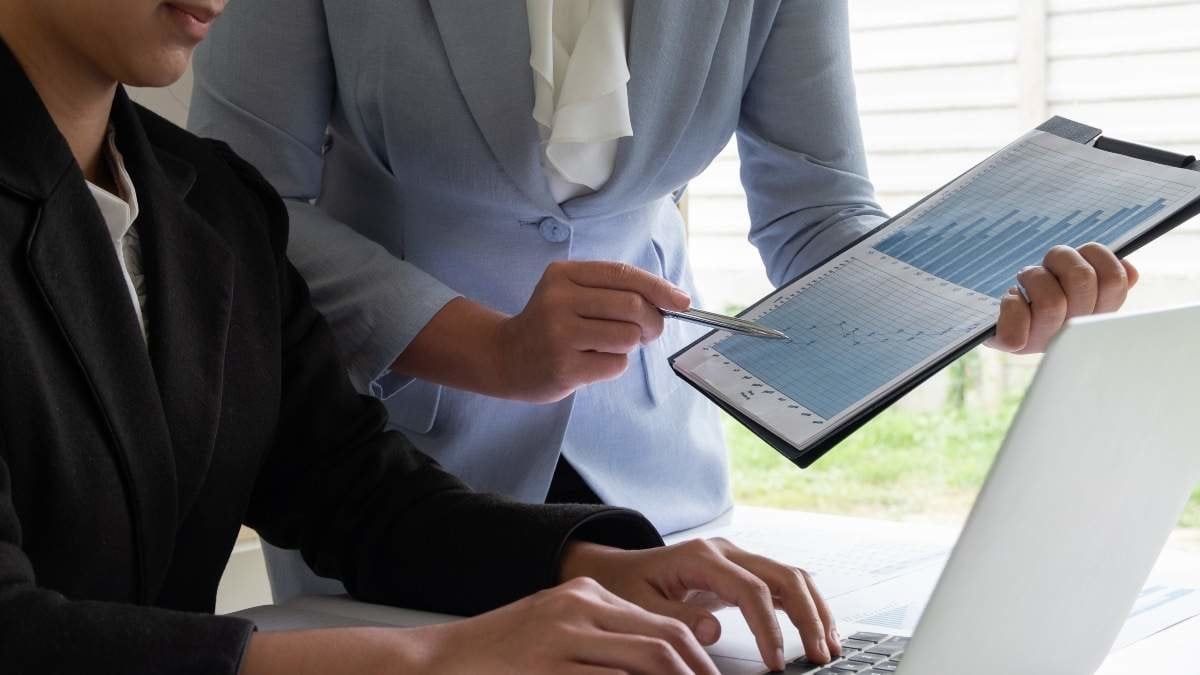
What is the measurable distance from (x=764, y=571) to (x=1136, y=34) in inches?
124

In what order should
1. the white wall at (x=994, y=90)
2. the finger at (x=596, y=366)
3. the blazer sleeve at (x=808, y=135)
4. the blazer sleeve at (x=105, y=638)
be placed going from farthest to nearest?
the white wall at (x=994, y=90)
the blazer sleeve at (x=808, y=135)
the finger at (x=596, y=366)
the blazer sleeve at (x=105, y=638)

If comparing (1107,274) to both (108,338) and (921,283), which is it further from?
(108,338)

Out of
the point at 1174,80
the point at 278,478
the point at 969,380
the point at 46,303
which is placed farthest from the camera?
the point at 969,380

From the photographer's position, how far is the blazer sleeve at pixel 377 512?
113 cm

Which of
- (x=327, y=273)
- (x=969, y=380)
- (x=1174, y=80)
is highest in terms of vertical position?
(x=327, y=273)

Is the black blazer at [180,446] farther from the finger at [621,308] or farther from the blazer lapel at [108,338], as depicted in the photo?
the finger at [621,308]

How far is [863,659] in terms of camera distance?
942 mm

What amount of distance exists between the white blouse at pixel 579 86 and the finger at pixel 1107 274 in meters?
0.44

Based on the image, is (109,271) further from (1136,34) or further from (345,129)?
(1136,34)

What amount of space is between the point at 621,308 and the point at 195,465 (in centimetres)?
36

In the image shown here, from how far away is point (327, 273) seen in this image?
134 cm

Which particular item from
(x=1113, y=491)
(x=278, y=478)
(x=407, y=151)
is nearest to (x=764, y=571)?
(x=1113, y=491)

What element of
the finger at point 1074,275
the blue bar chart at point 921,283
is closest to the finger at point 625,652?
the blue bar chart at point 921,283

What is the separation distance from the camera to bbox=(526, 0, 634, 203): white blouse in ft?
4.34
